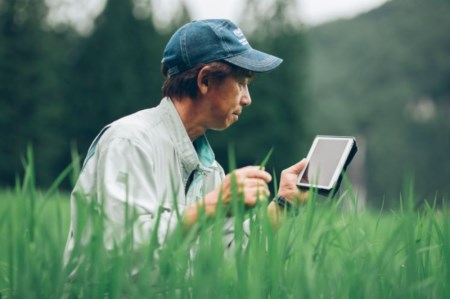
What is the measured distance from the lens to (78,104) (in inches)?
1286

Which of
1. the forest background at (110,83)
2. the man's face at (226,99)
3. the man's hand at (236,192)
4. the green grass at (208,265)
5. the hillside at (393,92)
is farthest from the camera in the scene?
the hillside at (393,92)

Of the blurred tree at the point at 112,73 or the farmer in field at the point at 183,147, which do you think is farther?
the blurred tree at the point at 112,73

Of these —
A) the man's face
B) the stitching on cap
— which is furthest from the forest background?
the stitching on cap

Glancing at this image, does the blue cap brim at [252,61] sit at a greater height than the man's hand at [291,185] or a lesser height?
greater

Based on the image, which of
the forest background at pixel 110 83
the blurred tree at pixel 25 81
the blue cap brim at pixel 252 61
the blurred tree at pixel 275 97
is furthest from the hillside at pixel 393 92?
the blue cap brim at pixel 252 61

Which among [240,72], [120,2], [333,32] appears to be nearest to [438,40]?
[333,32]

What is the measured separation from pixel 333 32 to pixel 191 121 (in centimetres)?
8107

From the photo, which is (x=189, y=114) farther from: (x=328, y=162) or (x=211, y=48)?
(x=328, y=162)

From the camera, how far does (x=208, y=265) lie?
6.81 feet

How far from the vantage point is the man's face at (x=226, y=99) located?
9.12ft

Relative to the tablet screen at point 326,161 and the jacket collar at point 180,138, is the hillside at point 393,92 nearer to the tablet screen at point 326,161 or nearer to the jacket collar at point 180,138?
the tablet screen at point 326,161

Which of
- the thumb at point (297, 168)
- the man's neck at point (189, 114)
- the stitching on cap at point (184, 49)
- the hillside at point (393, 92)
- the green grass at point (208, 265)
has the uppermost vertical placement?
the stitching on cap at point (184, 49)

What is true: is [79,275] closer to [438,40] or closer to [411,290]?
[411,290]

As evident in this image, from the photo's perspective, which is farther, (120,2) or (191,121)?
(120,2)
